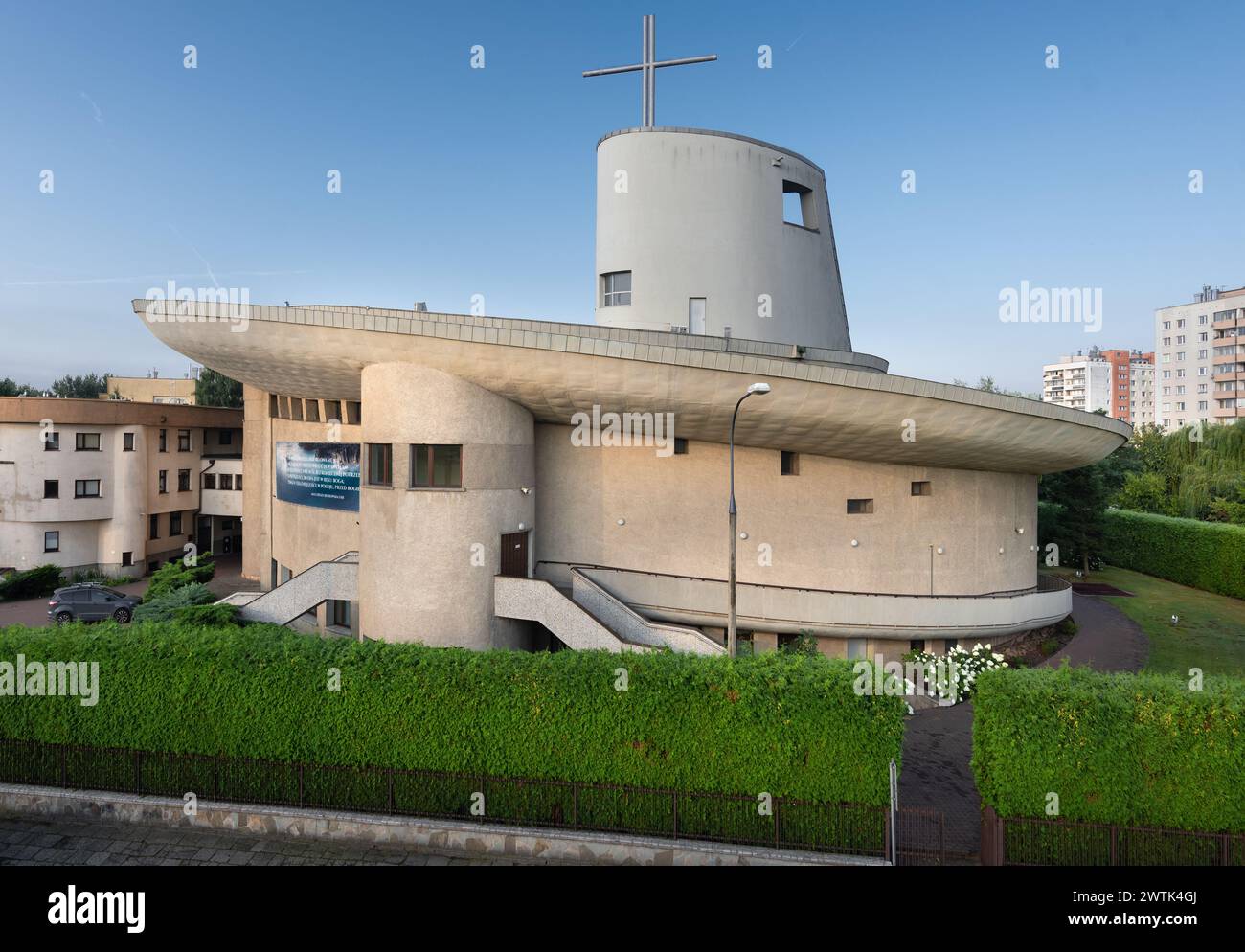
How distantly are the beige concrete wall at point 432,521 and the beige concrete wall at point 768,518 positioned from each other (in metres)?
4.17

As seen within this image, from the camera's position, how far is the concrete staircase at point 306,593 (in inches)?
908

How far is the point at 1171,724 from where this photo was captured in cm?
1163

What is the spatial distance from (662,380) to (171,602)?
1980cm

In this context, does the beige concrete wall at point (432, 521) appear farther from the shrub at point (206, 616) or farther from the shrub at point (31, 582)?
the shrub at point (31, 582)

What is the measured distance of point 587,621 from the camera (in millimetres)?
19891

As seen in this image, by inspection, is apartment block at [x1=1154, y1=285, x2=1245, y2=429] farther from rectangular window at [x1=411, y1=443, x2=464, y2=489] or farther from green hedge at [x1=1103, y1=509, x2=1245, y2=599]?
rectangular window at [x1=411, y1=443, x2=464, y2=489]

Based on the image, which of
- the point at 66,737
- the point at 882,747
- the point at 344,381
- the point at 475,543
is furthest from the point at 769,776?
the point at 344,381

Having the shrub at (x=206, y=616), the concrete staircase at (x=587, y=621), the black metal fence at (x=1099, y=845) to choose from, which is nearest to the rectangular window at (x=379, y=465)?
the concrete staircase at (x=587, y=621)

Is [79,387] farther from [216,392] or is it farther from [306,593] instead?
[306,593]

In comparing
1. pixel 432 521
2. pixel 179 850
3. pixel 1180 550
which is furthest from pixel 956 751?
pixel 1180 550

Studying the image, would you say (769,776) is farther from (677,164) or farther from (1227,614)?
(1227,614)

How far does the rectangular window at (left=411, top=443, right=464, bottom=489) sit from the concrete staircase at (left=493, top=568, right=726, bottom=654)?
3.40 meters

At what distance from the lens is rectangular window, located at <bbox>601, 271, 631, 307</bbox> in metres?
27.2
